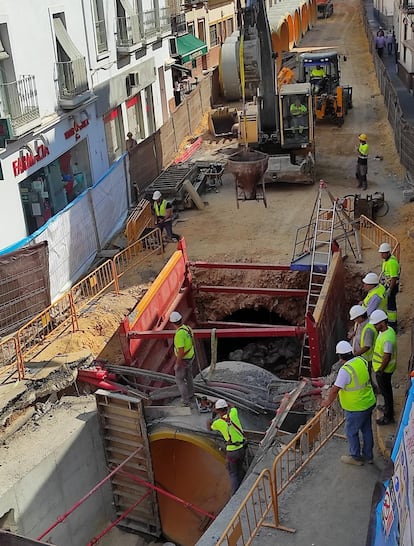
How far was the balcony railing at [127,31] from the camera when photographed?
2359cm

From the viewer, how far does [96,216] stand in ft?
59.8

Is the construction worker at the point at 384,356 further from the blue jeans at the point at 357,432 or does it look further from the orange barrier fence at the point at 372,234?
the orange barrier fence at the point at 372,234

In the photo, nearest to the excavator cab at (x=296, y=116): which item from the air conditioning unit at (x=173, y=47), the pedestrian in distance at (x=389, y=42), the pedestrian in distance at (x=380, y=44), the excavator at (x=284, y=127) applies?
the excavator at (x=284, y=127)

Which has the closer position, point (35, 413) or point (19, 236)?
point (35, 413)

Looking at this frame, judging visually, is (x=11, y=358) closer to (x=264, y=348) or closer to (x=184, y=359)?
(x=184, y=359)

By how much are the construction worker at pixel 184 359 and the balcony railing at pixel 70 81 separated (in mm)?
9537

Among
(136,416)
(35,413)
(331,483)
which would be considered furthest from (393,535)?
(35,413)

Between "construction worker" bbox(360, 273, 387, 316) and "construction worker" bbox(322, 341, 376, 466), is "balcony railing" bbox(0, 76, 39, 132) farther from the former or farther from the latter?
"construction worker" bbox(322, 341, 376, 466)

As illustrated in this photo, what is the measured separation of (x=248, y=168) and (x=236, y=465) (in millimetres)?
8034

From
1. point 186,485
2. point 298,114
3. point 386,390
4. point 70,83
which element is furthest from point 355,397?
point 298,114

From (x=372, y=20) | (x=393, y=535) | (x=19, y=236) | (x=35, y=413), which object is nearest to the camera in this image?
(x=393, y=535)

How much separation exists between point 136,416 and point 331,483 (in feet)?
13.6

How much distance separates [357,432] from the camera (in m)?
8.20

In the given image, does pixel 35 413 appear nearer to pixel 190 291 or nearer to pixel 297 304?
pixel 190 291
